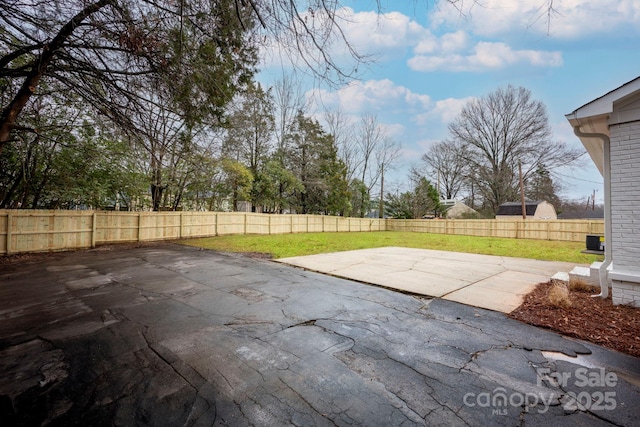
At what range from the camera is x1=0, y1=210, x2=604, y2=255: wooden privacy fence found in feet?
27.9

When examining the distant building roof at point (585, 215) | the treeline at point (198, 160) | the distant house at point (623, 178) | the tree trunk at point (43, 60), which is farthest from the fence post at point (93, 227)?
the distant building roof at point (585, 215)

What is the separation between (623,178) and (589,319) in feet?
6.91

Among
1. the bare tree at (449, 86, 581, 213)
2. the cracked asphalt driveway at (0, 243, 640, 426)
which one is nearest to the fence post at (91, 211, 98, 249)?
the cracked asphalt driveway at (0, 243, 640, 426)

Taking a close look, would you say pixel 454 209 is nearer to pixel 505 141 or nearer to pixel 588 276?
pixel 505 141

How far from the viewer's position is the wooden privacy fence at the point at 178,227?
335 inches

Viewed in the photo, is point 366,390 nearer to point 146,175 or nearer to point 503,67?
point 503,67

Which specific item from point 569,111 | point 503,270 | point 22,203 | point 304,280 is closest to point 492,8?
point 569,111

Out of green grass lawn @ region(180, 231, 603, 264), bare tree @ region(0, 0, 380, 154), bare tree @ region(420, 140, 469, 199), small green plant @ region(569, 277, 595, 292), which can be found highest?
bare tree @ region(420, 140, 469, 199)

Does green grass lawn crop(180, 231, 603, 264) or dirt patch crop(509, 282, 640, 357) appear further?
green grass lawn crop(180, 231, 603, 264)

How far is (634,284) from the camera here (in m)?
3.47

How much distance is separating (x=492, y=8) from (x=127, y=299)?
5.30 metres

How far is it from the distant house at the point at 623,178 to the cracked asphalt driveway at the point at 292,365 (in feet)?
6.13

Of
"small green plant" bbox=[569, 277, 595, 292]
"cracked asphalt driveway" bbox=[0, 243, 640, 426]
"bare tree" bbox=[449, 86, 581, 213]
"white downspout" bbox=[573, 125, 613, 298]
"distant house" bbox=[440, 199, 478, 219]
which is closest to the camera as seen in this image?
"cracked asphalt driveway" bbox=[0, 243, 640, 426]

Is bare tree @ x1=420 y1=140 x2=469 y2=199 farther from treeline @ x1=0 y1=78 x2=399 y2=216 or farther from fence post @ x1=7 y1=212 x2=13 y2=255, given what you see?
fence post @ x1=7 y1=212 x2=13 y2=255
